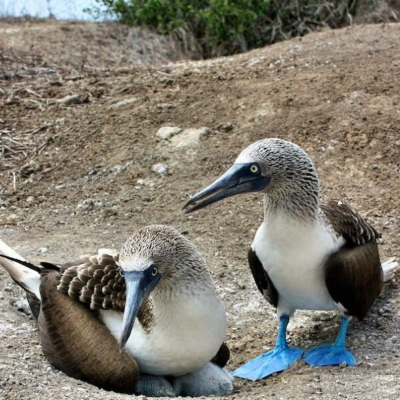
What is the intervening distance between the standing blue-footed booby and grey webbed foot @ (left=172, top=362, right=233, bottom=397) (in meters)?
0.35

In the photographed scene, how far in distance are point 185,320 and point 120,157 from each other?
4070 millimetres

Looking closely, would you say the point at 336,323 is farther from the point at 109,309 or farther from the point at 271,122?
the point at 271,122

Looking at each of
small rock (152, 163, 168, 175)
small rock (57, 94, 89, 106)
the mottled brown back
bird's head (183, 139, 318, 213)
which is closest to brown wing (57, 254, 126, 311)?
bird's head (183, 139, 318, 213)

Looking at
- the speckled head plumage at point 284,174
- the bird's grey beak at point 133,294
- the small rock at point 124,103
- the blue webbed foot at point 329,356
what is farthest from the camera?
the small rock at point 124,103

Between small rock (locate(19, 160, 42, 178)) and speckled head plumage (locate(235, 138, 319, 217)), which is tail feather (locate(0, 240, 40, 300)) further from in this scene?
small rock (locate(19, 160, 42, 178))

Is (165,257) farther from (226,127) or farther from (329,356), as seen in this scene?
(226,127)

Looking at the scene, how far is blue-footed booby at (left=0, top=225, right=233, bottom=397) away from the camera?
420 cm

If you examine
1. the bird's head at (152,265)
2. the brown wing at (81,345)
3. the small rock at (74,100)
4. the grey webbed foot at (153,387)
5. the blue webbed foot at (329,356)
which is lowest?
the blue webbed foot at (329,356)

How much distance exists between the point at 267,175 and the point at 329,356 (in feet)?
4.05

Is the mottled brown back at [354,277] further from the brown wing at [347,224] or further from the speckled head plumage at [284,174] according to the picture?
the speckled head plumage at [284,174]

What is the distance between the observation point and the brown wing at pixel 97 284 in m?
4.43

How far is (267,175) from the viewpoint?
15.1 feet

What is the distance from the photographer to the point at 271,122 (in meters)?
7.99

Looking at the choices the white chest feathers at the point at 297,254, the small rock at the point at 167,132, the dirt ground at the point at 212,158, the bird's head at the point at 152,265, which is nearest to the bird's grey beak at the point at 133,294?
the bird's head at the point at 152,265
